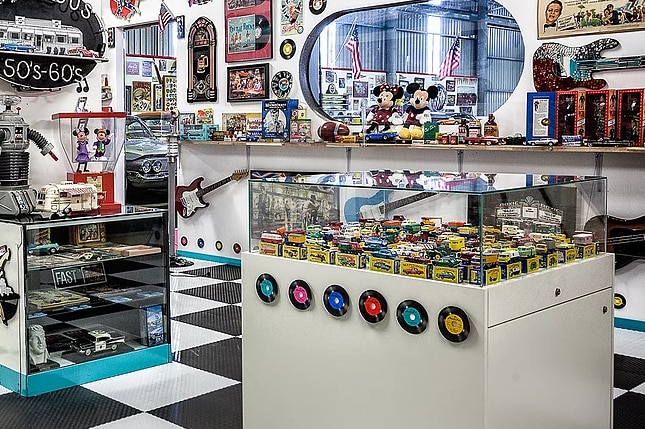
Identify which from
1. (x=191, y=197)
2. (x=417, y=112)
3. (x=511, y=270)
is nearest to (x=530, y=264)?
(x=511, y=270)

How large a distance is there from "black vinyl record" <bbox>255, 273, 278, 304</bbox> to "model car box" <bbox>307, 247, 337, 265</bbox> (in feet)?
0.56

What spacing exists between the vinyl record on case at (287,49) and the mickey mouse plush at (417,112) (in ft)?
3.95

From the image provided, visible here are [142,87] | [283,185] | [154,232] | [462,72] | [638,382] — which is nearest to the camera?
[283,185]

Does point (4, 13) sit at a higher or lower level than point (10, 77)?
higher

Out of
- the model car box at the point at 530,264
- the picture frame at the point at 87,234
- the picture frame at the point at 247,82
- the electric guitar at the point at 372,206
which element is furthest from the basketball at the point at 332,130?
the model car box at the point at 530,264

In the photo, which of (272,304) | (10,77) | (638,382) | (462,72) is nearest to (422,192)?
(272,304)

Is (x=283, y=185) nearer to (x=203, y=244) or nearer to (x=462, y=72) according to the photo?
(x=462, y=72)

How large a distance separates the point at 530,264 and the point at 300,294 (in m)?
0.72

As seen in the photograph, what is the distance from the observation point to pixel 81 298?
3.90 meters

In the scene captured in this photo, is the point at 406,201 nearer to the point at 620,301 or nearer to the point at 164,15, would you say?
the point at 620,301

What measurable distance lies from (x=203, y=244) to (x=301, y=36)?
6.93ft

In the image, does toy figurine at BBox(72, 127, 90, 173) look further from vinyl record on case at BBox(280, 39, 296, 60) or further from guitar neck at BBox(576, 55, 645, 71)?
guitar neck at BBox(576, 55, 645, 71)

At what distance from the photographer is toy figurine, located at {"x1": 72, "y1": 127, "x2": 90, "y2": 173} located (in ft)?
14.0

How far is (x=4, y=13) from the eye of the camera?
3.97 metres
